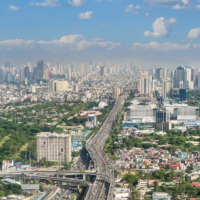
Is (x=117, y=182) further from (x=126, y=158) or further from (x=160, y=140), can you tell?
(x=160, y=140)

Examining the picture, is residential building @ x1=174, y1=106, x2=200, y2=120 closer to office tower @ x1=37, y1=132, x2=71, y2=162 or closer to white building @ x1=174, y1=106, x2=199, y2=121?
white building @ x1=174, y1=106, x2=199, y2=121

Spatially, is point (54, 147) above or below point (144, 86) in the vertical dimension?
below

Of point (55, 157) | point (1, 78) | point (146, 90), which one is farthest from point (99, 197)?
point (1, 78)

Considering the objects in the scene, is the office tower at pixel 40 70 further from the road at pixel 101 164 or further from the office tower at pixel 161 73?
the road at pixel 101 164

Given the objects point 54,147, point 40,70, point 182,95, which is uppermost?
point 40,70

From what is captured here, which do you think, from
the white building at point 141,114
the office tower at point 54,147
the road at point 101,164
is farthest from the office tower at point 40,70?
the office tower at point 54,147

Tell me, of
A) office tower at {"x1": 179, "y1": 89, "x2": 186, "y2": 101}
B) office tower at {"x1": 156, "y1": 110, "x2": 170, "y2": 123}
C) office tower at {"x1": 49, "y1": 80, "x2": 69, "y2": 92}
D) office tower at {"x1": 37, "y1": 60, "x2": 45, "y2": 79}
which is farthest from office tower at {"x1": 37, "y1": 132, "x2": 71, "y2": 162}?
office tower at {"x1": 37, "y1": 60, "x2": 45, "y2": 79}

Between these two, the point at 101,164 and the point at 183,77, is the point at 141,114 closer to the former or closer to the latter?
the point at 101,164

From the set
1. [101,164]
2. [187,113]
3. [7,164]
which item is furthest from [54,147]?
[187,113]
